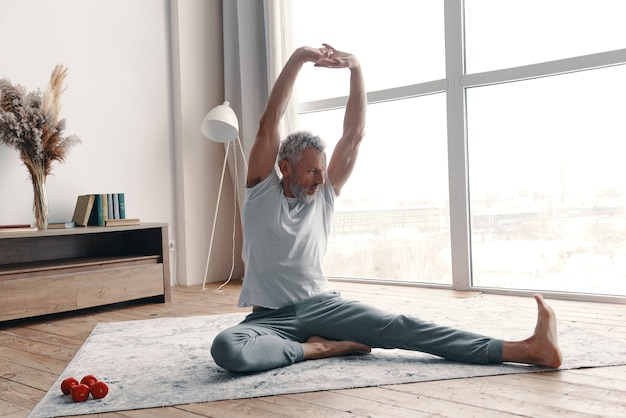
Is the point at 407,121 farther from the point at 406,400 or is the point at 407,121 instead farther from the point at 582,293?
the point at 406,400

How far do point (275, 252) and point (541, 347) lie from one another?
3.04 ft

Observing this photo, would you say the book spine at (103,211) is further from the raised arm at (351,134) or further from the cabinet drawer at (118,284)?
the raised arm at (351,134)

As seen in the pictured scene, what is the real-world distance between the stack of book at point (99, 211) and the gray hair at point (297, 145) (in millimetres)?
1746

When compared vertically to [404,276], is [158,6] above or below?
above

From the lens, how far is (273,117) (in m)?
2.19

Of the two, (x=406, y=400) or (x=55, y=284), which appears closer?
(x=406, y=400)

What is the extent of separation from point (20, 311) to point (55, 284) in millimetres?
222

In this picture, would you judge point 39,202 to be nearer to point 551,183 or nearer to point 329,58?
point 329,58

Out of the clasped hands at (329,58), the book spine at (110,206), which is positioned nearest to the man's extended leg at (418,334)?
the clasped hands at (329,58)

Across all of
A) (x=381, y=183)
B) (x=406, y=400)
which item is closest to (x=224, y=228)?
(x=381, y=183)

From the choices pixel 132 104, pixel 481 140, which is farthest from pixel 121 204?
pixel 481 140

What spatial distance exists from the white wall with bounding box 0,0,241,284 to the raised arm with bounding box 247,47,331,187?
6.60ft

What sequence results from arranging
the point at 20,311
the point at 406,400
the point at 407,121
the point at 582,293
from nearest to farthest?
1. the point at 406,400
2. the point at 20,311
3. the point at 582,293
4. the point at 407,121

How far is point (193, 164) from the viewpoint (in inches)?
179
